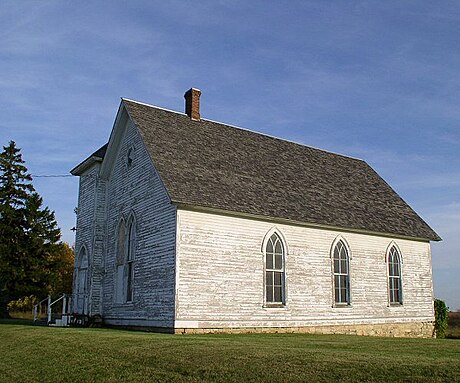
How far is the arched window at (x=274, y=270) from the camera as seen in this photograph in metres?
21.0

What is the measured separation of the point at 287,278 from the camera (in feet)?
70.6

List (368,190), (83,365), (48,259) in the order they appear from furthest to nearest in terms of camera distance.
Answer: (48,259), (368,190), (83,365)

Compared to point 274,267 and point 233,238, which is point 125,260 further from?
point 274,267

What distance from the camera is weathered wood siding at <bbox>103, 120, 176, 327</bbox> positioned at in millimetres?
19078

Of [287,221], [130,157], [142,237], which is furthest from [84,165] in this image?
[287,221]

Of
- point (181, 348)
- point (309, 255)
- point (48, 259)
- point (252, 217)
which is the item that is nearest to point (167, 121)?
point (252, 217)

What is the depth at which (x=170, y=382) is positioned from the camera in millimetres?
10281

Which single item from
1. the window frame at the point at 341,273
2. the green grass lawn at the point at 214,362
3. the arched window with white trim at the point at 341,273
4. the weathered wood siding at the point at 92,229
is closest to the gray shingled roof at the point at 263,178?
the window frame at the point at 341,273

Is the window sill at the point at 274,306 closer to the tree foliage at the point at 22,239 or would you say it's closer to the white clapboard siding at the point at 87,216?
the white clapboard siding at the point at 87,216

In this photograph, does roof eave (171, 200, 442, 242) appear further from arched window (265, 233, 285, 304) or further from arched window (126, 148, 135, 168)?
arched window (126, 148, 135, 168)

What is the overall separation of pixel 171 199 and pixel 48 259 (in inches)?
1118

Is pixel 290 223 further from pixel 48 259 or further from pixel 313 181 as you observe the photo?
pixel 48 259

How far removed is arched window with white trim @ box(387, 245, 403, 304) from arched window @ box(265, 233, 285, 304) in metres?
7.14

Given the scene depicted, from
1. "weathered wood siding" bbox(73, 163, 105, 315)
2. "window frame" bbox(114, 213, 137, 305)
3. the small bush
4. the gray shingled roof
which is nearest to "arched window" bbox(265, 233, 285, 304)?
the gray shingled roof
